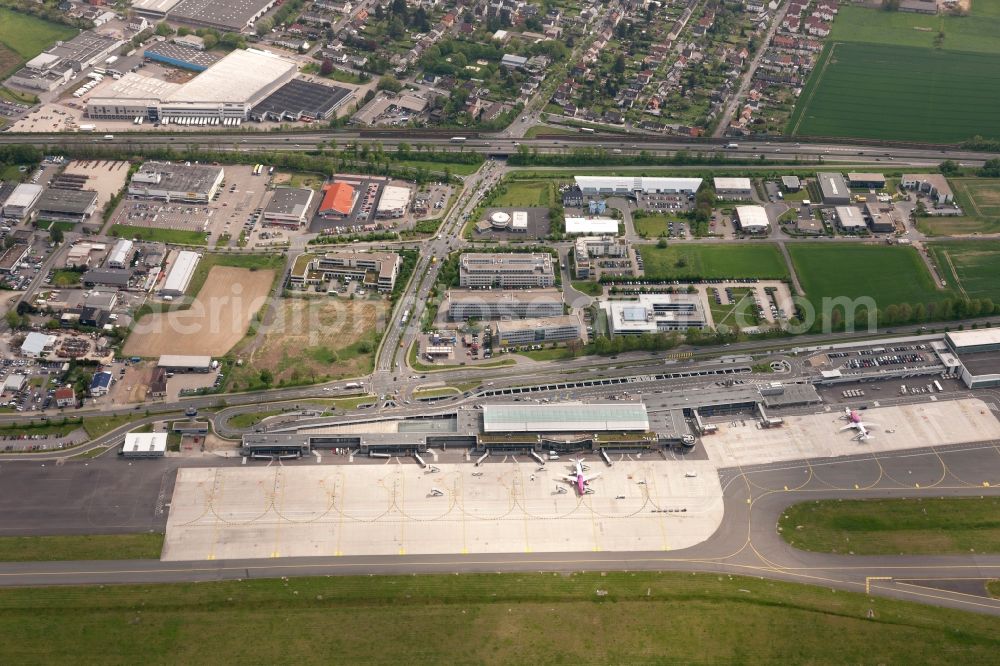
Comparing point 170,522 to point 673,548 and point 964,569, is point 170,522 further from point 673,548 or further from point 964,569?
point 964,569

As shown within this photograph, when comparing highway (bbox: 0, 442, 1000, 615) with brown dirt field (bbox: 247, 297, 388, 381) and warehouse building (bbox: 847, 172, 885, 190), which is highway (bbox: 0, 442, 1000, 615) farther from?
warehouse building (bbox: 847, 172, 885, 190)

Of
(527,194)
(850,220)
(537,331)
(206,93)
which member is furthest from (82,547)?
(850,220)

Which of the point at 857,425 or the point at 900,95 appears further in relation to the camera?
the point at 900,95

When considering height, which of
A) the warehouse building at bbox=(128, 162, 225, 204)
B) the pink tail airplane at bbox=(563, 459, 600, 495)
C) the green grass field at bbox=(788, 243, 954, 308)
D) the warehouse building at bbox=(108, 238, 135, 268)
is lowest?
the pink tail airplane at bbox=(563, 459, 600, 495)

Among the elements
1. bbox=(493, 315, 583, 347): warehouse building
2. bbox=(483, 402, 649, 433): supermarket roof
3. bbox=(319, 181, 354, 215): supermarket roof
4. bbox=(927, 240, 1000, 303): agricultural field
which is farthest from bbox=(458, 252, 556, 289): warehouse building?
bbox=(927, 240, 1000, 303): agricultural field

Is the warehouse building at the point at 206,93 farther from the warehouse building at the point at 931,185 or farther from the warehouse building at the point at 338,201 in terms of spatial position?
the warehouse building at the point at 931,185

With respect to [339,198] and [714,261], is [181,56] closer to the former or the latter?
[339,198]

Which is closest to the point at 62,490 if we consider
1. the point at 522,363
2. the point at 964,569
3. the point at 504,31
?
the point at 522,363
